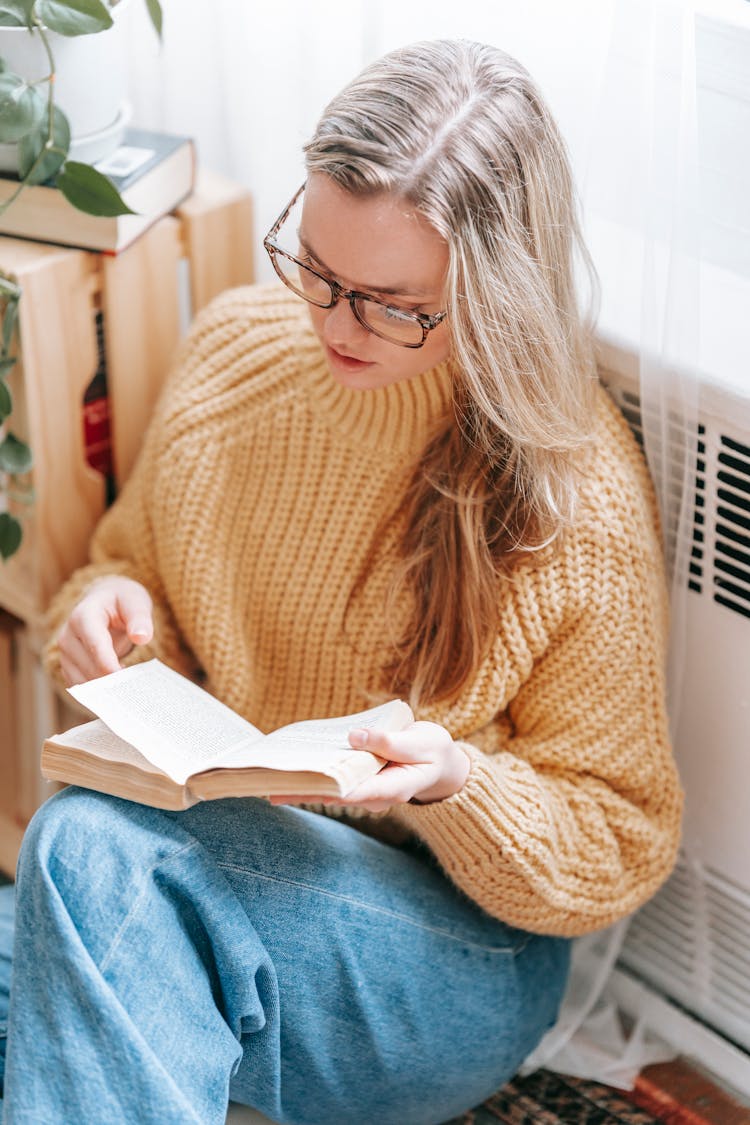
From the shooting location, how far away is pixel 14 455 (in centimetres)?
121

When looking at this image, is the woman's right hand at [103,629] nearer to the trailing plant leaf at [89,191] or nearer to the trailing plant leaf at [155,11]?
the trailing plant leaf at [89,191]

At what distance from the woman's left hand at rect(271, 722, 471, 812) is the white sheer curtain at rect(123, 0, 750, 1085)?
30cm

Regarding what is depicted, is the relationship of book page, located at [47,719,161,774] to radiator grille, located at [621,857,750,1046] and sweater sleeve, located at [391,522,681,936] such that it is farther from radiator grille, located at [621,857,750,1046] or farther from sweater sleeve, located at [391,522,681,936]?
radiator grille, located at [621,857,750,1046]

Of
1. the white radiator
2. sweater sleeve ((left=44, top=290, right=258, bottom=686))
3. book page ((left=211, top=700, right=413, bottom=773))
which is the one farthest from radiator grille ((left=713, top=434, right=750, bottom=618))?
sweater sleeve ((left=44, top=290, right=258, bottom=686))

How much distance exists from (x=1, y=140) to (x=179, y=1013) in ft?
2.30

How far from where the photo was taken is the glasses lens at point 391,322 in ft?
3.04

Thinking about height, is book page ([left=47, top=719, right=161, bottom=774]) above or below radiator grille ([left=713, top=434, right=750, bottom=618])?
below

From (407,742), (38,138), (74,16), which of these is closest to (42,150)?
(38,138)

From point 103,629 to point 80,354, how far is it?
0.32 m

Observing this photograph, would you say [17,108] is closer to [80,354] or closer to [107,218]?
[107,218]

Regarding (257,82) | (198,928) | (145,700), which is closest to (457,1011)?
(198,928)

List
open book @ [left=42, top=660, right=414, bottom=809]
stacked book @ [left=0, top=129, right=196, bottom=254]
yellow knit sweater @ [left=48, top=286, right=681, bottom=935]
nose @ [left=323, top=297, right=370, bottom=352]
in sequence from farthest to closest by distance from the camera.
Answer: stacked book @ [left=0, top=129, right=196, bottom=254] < yellow knit sweater @ [left=48, top=286, right=681, bottom=935] < nose @ [left=323, top=297, right=370, bottom=352] < open book @ [left=42, top=660, right=414, bottom=809]

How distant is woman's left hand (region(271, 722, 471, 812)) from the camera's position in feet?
2.88

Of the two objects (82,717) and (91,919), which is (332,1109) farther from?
(82,717)
